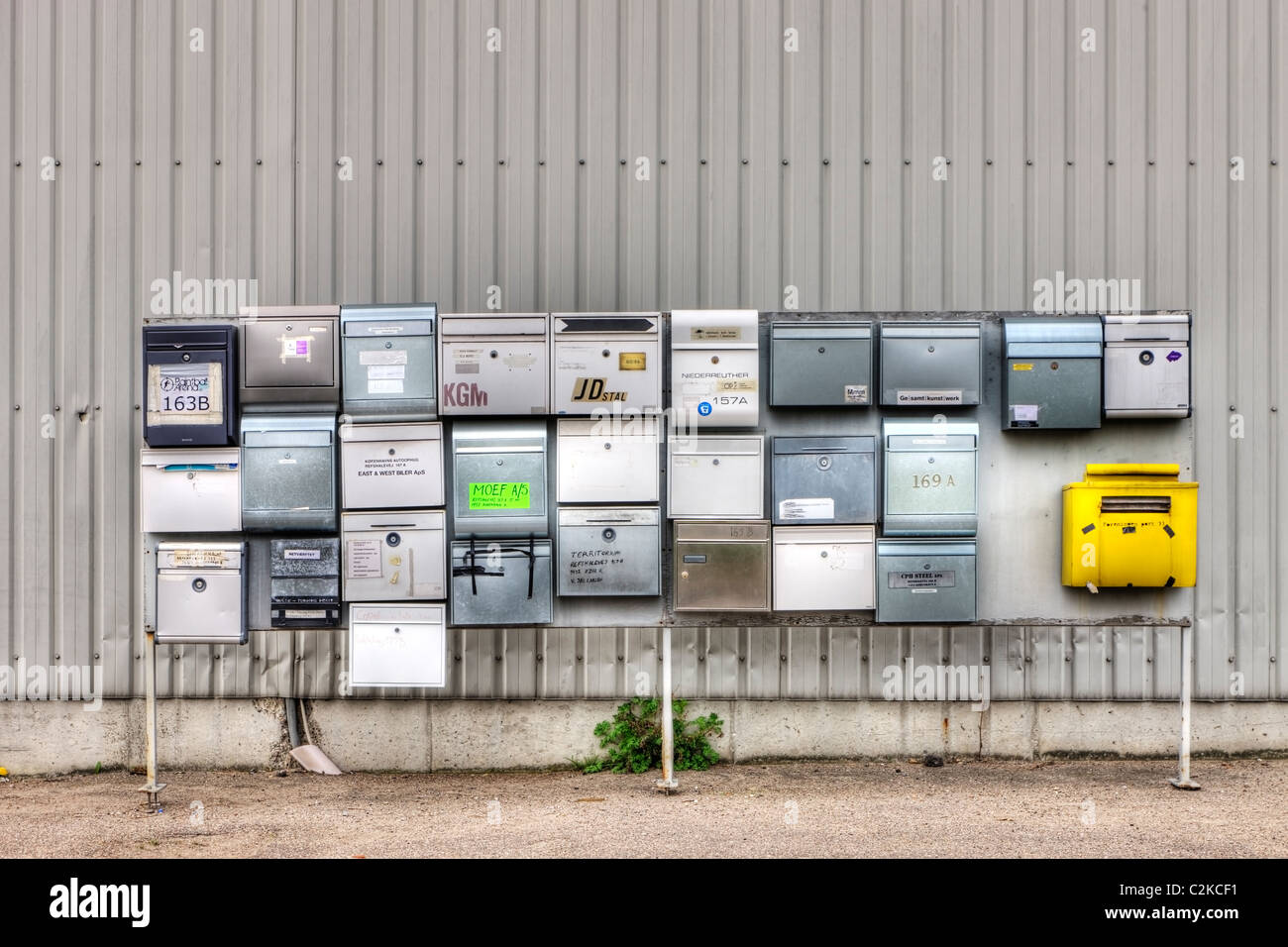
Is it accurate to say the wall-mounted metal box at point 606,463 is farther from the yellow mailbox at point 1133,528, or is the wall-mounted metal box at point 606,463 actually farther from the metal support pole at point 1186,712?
the metal support pole at point 1186,712

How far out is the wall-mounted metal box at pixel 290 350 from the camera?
245 inches

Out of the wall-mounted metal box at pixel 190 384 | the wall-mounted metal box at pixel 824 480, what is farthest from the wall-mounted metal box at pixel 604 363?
the wall-mounted metal box at pixel 190 384

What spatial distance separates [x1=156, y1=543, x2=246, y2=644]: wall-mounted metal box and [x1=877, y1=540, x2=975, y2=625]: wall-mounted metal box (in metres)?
3.59

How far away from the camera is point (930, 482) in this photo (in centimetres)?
627

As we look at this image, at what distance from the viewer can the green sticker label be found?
6238mm

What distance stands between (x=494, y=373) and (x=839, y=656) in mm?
2811

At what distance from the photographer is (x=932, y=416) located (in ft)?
20.9

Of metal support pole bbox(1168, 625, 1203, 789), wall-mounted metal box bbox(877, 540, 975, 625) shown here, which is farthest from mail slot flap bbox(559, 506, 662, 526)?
metal support pole bbox(1168, 625, 1203, 789)

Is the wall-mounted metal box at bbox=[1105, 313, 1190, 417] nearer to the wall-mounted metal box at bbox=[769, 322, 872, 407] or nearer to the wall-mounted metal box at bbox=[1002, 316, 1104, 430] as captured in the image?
the wall-mounted metal box at bbox=[1002, 316, 1104, 430]

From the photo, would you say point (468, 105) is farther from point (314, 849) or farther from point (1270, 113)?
point (1270, 113)

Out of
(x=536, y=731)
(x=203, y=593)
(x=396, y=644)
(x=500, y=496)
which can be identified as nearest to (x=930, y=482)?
(x=500, y=496)

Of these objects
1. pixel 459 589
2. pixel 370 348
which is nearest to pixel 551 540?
pixel 459 589

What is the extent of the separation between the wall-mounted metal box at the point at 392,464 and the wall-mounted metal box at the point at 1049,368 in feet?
10.6

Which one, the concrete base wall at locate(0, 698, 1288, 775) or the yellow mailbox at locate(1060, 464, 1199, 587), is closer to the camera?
the yellow mailbox at locate(1060, 464, 1199, 587)
